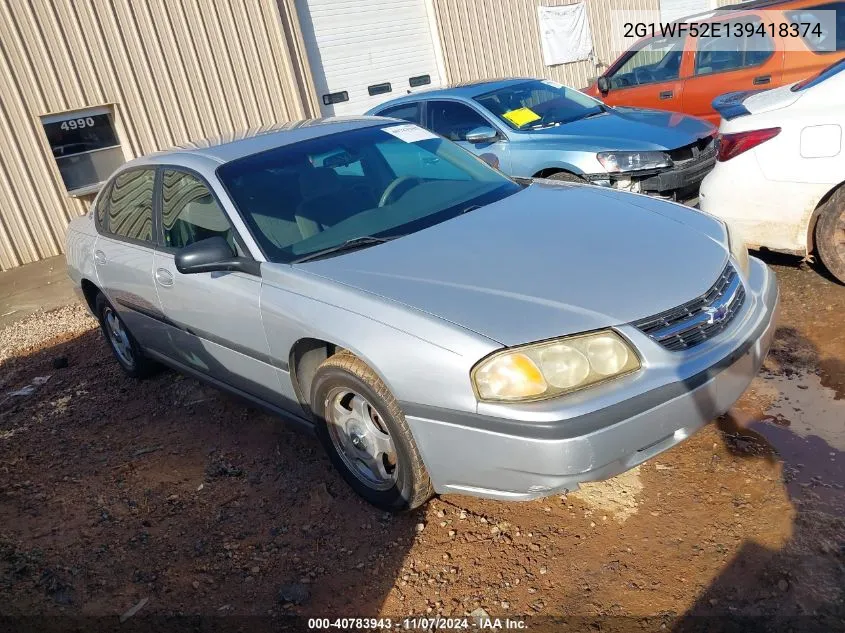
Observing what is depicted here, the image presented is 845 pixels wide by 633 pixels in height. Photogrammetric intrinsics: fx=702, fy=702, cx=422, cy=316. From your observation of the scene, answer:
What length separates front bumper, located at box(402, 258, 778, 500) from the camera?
2354mm

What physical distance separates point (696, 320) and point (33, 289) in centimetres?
814

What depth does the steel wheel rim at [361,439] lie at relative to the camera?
2986mm

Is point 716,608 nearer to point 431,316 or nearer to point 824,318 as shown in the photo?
point 431,316

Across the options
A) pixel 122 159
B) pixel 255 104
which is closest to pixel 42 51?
pixel 122 159

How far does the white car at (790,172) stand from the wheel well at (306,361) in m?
2.86

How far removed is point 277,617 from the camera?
8.75 ft

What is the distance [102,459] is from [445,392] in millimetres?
2608

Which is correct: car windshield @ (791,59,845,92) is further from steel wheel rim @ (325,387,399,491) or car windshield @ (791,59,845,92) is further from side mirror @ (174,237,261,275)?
side mirror @ (174,237,261,275)

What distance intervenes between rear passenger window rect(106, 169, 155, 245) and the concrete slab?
11.8 feet

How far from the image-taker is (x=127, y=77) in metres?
9.67

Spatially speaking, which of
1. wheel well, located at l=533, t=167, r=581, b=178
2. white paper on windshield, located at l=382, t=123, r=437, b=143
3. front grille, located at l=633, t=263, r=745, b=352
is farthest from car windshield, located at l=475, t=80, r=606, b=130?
front grille, located at l=633, t=263, r=745, b=352

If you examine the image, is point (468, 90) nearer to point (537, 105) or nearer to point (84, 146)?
point (537, 105)

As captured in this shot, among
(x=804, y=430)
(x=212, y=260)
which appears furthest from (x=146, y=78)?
(x=804, y=430)

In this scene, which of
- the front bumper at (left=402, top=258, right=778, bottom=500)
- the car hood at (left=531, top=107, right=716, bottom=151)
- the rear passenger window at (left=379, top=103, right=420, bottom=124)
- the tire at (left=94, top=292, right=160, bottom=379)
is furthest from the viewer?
the rear passenger window at (left=379, top=103, right=420, bottom=124)
